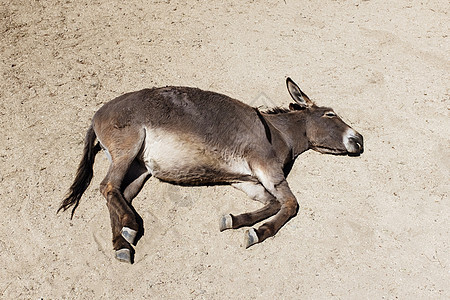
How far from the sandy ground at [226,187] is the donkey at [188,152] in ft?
0.43

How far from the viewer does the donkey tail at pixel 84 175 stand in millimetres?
4359

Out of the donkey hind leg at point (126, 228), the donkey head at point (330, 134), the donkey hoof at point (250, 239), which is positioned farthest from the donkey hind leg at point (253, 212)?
the donkey head at point (330, 134)

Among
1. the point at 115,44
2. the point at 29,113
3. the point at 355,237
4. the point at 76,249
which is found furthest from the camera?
the point at 115,44

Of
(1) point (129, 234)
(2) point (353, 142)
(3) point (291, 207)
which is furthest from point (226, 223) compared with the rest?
(2) point (353, 142)

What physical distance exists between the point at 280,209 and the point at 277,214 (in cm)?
8

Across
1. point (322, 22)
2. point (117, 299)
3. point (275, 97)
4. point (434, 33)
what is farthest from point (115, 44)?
point (434, 33)

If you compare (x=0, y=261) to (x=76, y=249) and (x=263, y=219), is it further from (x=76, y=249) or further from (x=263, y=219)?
(x=263, y=219)

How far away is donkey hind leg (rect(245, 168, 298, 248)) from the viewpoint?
13.8ft

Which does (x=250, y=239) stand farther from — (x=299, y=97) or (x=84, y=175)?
(x=299, y=97)

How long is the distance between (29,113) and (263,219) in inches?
113

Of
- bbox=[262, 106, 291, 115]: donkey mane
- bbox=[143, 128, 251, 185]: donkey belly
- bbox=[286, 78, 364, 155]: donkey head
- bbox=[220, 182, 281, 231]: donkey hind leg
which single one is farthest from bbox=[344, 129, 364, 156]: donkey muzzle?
bbox=[143, 128, 251, 185]: donkey belly

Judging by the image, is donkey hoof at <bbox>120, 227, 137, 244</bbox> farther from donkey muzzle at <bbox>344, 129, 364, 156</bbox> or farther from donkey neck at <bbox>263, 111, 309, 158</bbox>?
donkey muzzle at <bbox>344, 129, 364, 156</bbox>

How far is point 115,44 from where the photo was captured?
632cm

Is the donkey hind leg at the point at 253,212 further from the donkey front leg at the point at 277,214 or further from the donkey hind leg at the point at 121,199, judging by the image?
the donkey hind leg at the point at 121,199
